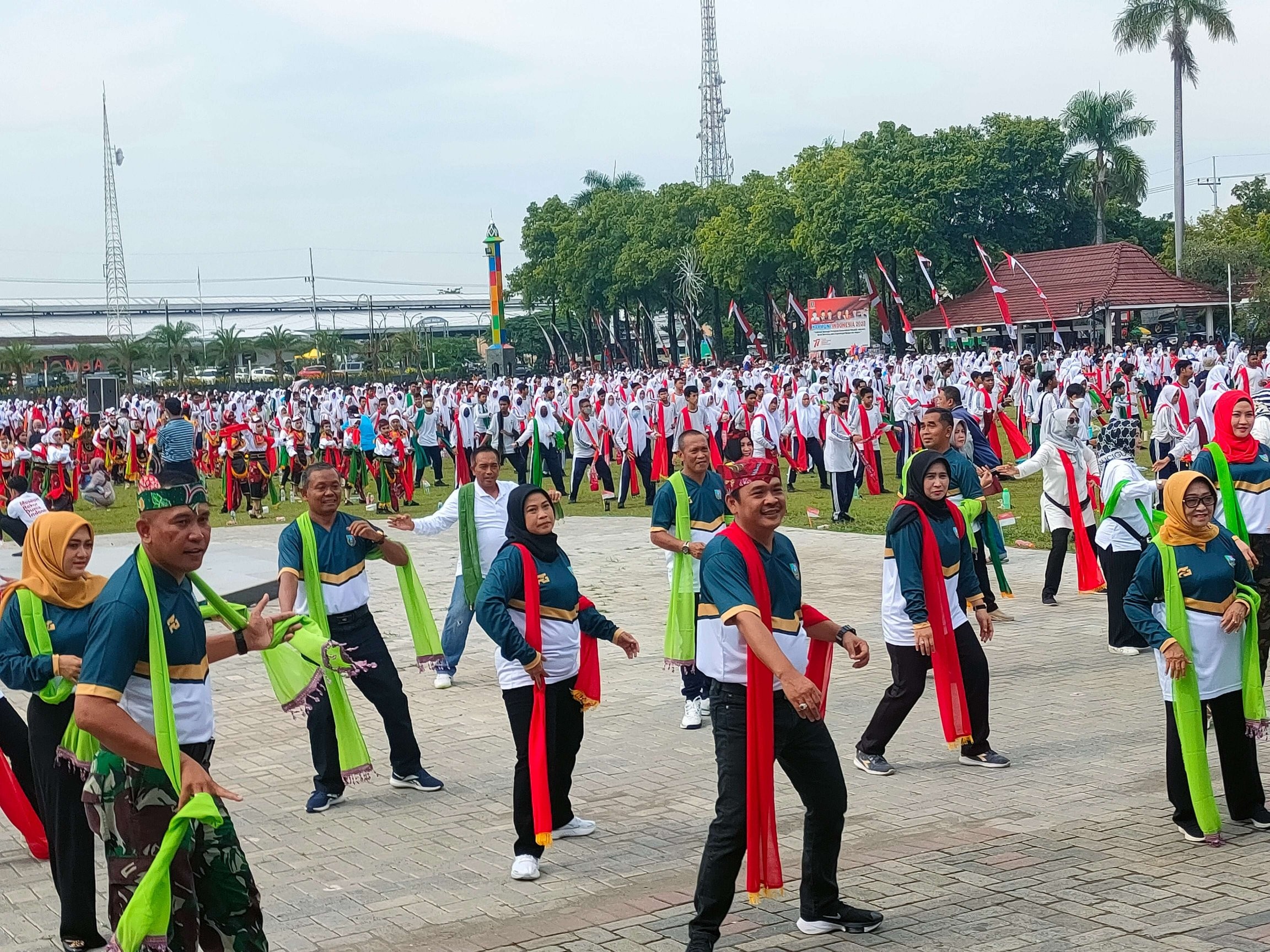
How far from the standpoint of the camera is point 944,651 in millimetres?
7766

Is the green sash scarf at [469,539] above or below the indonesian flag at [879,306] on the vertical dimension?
below

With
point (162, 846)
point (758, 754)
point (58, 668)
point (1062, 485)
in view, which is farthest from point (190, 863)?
point (1062, 485)

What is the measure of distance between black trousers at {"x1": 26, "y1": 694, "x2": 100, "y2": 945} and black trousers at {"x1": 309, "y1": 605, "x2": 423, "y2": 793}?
1.88 metres

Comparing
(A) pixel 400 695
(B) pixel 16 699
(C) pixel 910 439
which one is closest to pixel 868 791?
(A) pixel 400 695

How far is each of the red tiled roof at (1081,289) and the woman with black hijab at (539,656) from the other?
48990mm

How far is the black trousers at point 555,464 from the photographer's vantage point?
25109 millimetres

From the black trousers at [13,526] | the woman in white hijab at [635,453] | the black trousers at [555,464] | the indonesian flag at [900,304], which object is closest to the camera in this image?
the black trousers at [13,526]

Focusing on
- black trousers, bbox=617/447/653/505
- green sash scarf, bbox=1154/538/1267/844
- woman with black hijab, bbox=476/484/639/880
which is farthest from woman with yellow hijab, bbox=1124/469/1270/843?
black trousers, bbox=617/447/653/505

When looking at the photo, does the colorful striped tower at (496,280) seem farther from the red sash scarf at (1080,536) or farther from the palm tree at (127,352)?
the red sash scarf at (1080,536)

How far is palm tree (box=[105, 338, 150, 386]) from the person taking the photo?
82.7 meters

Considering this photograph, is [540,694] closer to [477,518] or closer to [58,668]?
[58,668]

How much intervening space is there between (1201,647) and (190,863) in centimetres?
429

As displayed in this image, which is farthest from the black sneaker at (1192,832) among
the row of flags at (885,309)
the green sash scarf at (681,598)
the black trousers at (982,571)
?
the row of flags at (885,309)

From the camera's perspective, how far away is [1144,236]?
2817 inches
